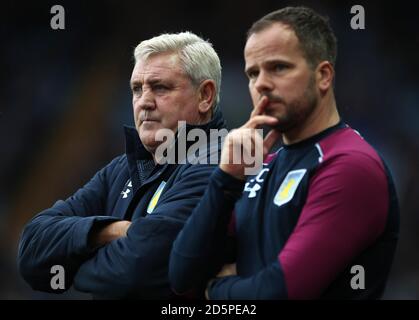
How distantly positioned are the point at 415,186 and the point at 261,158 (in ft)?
14.0

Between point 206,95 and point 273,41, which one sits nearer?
point 273,41

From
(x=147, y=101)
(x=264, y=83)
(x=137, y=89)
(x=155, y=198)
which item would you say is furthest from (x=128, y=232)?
(x=264, y=83)

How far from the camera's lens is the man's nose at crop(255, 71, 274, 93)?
104 inches

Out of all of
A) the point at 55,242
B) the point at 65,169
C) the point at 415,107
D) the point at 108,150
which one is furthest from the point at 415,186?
the point at 55,242

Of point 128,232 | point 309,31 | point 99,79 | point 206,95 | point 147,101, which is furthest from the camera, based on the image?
point 99,79

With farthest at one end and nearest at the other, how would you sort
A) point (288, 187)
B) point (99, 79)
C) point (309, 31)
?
point (99, 79), point (309, 31), point (288, 187)

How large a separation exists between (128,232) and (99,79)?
491cm

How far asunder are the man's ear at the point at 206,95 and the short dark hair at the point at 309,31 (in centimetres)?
82

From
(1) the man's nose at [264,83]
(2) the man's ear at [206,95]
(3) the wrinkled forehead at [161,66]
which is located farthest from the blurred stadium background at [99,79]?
(1) the man's nose at [264,83]

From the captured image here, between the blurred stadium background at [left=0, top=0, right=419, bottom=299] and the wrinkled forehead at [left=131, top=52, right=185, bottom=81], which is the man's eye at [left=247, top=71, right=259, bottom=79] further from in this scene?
the blurred stadium background at [left=0, top=0, right=419, bottom=299]

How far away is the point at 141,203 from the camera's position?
11.1 feet

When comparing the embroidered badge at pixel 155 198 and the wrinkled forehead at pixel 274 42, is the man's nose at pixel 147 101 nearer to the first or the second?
the embroidered badge at pixel 155 198

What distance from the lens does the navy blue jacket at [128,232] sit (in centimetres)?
299

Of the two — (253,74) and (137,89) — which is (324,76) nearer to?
(253,74)
